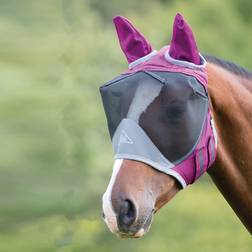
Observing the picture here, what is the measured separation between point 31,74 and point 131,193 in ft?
9.23

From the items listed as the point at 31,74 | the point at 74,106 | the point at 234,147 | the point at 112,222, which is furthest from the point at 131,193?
the point at 74,106

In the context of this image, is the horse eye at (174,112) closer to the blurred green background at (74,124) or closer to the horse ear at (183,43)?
the horse ear at (183,43)

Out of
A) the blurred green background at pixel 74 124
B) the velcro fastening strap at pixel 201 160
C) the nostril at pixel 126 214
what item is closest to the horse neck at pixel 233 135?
the velcro fastening strap at pixel 201 160

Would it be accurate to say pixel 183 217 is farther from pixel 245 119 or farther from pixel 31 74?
pixel 245 119

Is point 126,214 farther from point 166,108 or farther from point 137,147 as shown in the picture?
point 166,108

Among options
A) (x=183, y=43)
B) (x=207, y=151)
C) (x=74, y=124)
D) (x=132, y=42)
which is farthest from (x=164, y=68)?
(x=74, y=124)

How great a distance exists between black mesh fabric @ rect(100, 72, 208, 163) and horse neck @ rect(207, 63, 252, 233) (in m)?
0.16

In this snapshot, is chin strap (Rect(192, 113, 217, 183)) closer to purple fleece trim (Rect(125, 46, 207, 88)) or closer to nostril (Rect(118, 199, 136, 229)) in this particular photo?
purple fleece trim (Rect(125, 46, 207, 88))

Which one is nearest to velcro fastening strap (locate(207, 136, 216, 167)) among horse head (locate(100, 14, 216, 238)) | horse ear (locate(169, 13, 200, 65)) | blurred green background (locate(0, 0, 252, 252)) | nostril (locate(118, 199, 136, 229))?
horse head (locate(100, 14, 216, 238))

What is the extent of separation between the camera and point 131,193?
251cm

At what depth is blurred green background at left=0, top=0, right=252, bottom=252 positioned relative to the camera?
5000mm

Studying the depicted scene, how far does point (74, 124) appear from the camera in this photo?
19.7 feet

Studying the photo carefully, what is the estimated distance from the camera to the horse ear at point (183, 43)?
2674 mm

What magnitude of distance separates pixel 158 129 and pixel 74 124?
3.43 metres
